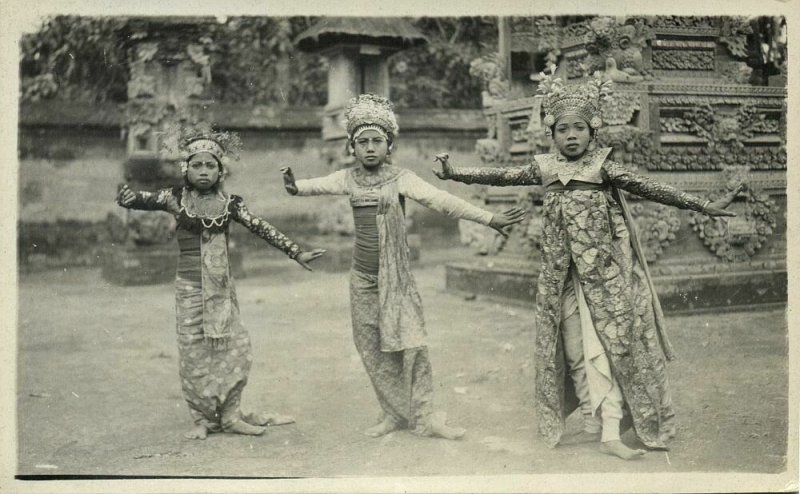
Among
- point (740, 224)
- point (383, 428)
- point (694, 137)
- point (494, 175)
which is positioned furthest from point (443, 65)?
point (383, 428)

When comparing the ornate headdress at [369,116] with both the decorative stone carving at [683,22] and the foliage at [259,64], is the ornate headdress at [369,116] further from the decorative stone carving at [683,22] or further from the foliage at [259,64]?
the foliage at [259,64]

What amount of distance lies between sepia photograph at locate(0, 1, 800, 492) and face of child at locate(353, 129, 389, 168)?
13 millimetres

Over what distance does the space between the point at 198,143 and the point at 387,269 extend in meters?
1.34

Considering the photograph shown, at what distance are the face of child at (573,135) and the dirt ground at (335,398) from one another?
1.64 metres

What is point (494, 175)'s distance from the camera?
15.5ft

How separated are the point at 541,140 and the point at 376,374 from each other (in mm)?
4209

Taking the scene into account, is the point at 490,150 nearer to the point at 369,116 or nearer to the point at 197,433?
A: the point at 369,116

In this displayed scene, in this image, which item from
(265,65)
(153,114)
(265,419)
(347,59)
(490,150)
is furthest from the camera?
(265,65)

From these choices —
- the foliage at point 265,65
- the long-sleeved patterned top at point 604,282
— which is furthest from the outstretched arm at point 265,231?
the foliage at point 265,65

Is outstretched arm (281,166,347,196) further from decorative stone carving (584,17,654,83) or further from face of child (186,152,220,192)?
decorative stone carving (584,17,654,83)

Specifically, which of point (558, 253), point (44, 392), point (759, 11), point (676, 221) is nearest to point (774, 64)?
point (676, 221)

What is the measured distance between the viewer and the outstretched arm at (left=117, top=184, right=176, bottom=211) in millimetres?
4914

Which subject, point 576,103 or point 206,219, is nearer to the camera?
point 576,103

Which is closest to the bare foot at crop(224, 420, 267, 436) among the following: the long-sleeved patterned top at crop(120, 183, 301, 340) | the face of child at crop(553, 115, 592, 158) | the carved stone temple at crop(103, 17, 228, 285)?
the long-sleeved patterned top at crop(120, 183, 301, 340)
